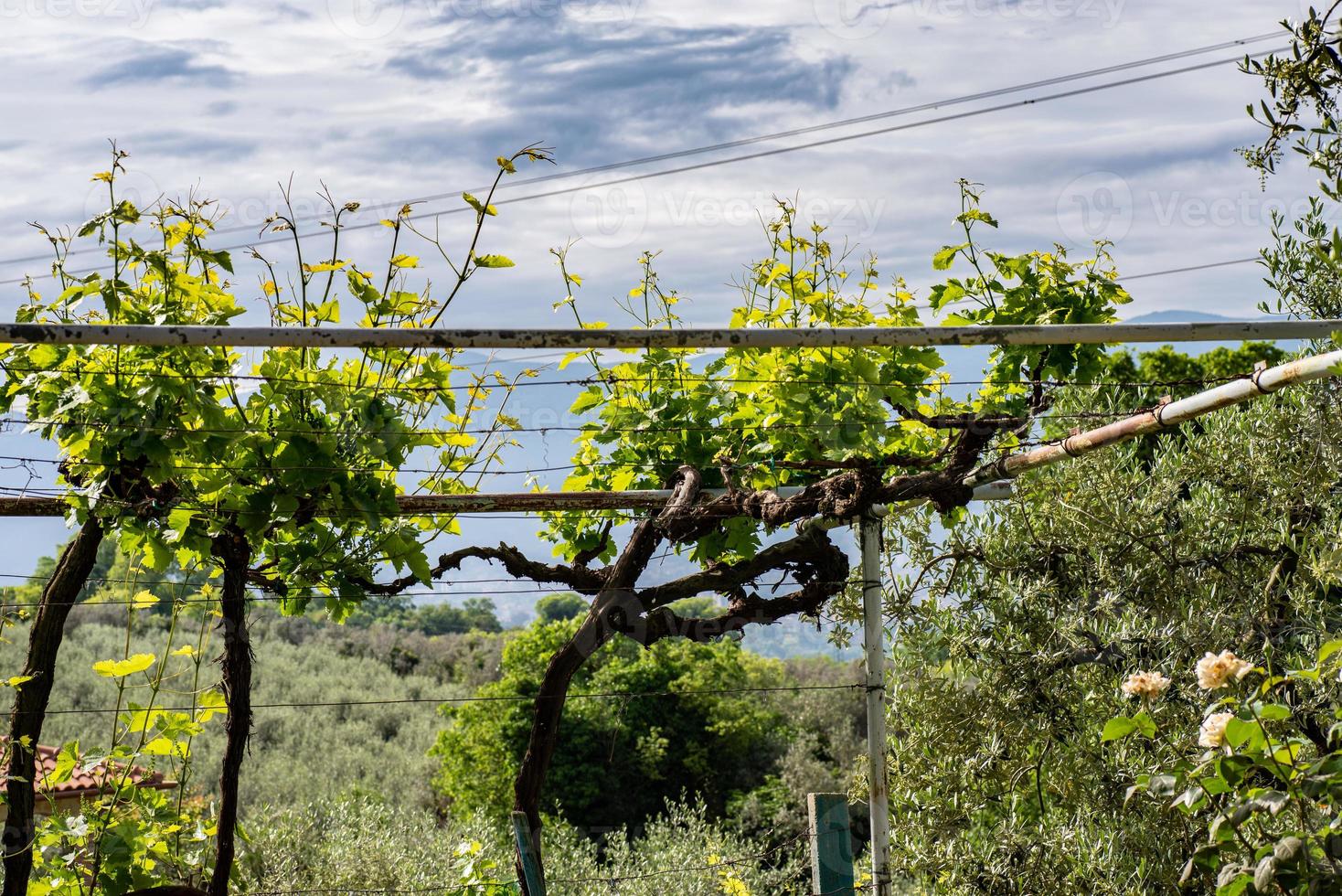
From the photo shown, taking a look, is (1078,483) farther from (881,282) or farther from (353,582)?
(353,582)

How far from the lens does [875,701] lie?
309 cm

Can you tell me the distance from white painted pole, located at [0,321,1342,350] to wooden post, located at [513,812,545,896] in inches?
53.4

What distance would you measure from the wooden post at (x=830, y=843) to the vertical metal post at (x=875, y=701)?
0.22m

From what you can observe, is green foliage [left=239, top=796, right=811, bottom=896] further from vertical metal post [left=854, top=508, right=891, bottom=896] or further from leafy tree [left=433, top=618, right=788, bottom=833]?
vertical metal post [left=854, top=508, right=891, bottom=896]

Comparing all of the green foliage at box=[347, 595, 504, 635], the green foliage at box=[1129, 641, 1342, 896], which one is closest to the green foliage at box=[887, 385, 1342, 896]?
the green foliage at box=[1129, 641, 1342, 896]

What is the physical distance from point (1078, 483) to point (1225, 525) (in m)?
0.52

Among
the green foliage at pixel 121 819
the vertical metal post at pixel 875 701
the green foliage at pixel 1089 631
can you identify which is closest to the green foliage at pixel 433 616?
the green foliage at pixel 1089 631

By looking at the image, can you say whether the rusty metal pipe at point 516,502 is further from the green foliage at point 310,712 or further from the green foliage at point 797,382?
the green foliage at point 310,712

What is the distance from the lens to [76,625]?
63.0 ft

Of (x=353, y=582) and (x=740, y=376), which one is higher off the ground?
(x=740, y=376)

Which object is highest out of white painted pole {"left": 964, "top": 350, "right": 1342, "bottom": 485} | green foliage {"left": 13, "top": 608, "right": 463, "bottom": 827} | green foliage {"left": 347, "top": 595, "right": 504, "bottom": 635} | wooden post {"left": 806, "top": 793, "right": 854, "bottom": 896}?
white painted pole {"left": 964, "top": 350, "right": 1342, "bottom": 485}

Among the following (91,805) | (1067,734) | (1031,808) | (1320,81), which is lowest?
(1031,808)

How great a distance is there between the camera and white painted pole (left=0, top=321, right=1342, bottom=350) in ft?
7.34

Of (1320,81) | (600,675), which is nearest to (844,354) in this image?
(1320,81)
